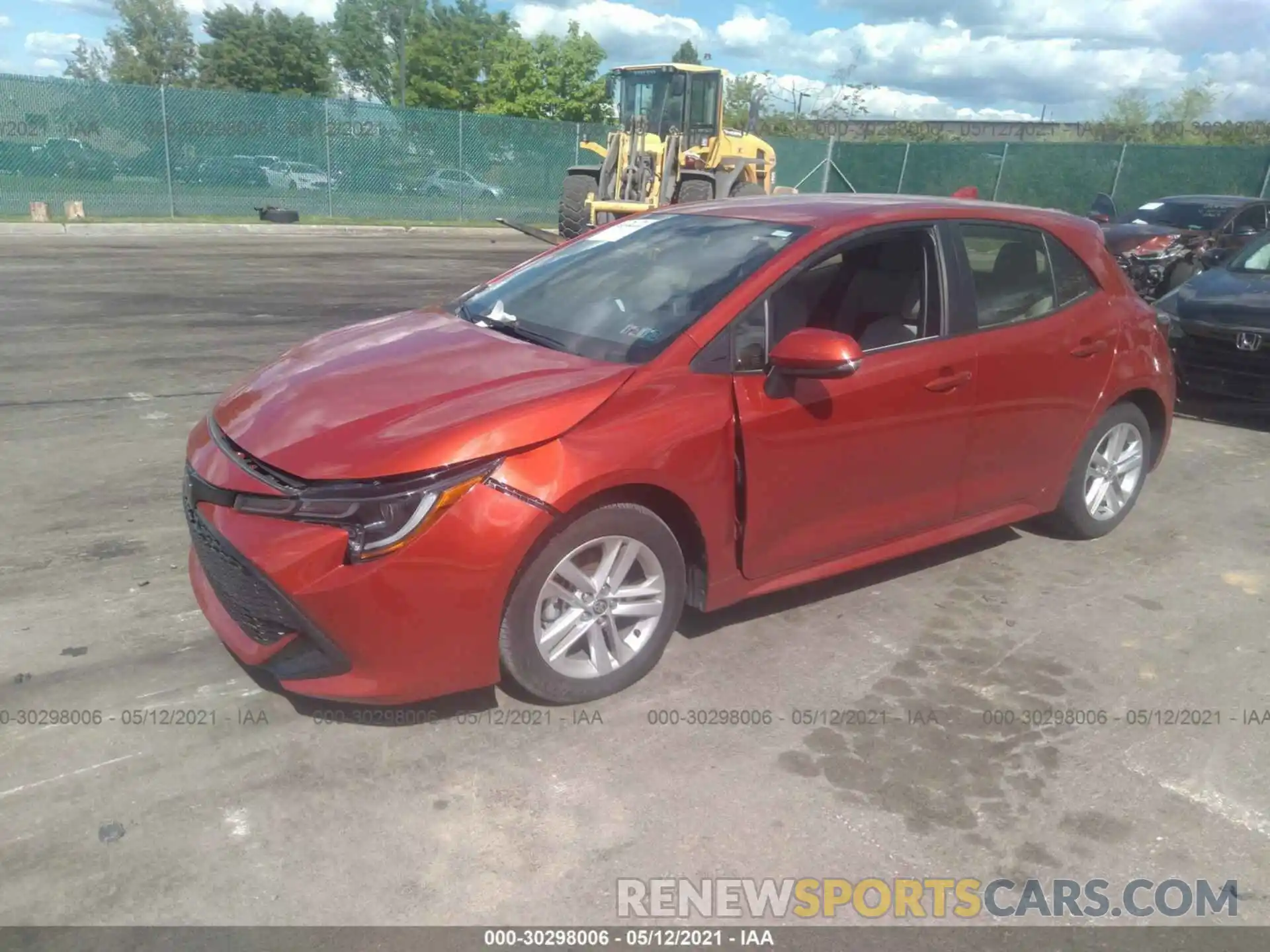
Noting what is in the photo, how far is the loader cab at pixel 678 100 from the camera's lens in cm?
1923

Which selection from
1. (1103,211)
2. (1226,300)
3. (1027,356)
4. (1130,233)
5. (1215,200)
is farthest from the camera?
(1103,211)

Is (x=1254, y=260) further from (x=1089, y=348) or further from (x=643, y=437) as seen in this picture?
(x=643, y=437)

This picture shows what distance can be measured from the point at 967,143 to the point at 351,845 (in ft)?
91.3

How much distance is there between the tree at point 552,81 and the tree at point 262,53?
1774cm

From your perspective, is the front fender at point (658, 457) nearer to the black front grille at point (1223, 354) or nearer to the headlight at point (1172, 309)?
the headlight at point (1172, 309)

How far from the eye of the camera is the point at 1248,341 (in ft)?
24.5

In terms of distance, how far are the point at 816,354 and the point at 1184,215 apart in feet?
40.8

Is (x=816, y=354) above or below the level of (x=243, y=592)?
above

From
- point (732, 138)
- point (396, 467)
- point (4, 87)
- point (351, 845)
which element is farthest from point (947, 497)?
point (4, 87)

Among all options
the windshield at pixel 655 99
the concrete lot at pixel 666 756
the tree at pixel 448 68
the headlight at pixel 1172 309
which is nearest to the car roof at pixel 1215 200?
the headlight at pixel 1172 309

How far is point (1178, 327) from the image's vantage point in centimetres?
799

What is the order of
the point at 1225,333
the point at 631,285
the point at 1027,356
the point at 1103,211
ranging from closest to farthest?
the point at 631,285 < the point at 1027,356 < the point at 1225,333 < the point at 1103,211

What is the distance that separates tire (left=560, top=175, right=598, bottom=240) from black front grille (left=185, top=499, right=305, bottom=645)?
Result: 1614cm

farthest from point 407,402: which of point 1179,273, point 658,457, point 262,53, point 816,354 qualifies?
Result: point 262,53
